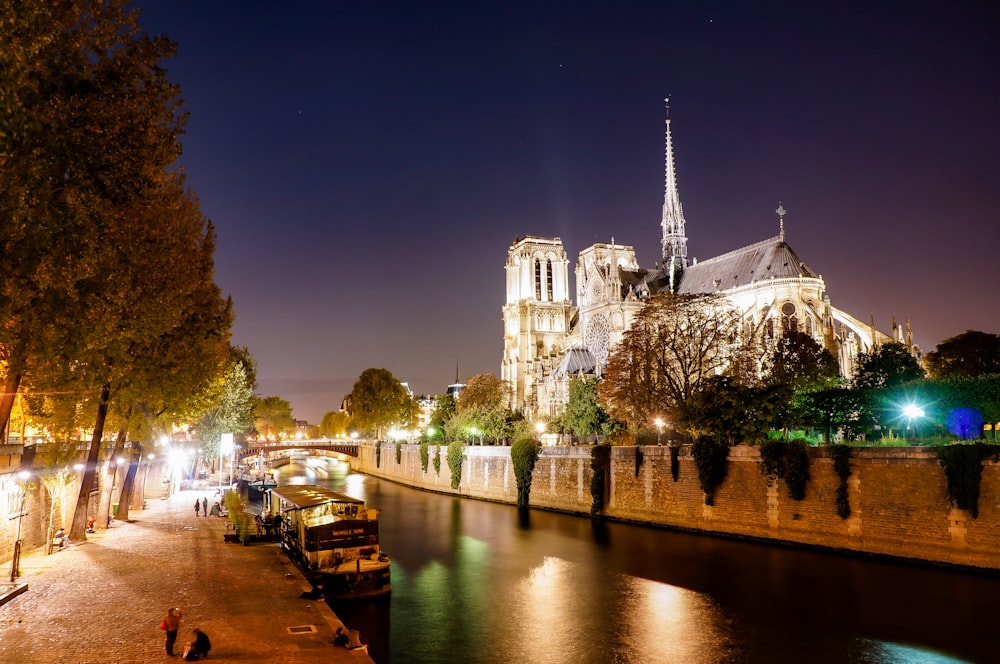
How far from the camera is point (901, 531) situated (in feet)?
83.9

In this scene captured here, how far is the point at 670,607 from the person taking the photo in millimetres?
21750

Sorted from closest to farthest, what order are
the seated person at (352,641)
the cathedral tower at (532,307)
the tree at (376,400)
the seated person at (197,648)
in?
the seated person at (197,648)
the seated person at (352,641)
the cathedral tower at (532,307)
the tree at (376,400)

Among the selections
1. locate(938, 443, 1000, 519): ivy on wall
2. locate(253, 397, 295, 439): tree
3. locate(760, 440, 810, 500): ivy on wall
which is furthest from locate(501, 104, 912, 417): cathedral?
locate(253, 397, 295, 439): tree

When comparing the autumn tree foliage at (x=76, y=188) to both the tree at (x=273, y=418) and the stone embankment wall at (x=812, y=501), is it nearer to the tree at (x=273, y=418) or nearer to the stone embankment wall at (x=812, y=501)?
the stone embankment wall at (x=812, y=501)

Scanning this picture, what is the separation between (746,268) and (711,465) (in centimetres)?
4101

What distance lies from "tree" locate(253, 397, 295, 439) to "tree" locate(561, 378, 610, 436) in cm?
8435

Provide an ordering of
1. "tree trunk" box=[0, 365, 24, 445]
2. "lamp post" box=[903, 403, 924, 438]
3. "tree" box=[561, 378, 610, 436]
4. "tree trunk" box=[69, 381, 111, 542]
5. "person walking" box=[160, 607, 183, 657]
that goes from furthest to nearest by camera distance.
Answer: "tree" box=[561, 378, 610, 436] < "lamp post" box=[903, 403, 924, 438] < "tree trunk" box=[69, 381, 111, 542] < "tree trunk" box=[0, 365, 24, 445] < "person walking" box=[160, 607, 183, 657]

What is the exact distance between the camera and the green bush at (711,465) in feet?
108

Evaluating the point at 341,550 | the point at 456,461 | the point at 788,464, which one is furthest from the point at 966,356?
the point at 341,550

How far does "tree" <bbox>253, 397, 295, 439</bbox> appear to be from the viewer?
13088 cm

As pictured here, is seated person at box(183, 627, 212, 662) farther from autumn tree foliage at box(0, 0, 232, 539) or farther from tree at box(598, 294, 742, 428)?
tree at box(598, 294, 742, 428)

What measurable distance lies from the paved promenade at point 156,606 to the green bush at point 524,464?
924 inches

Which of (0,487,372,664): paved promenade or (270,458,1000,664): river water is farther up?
(0,487,372,664): paved promenade

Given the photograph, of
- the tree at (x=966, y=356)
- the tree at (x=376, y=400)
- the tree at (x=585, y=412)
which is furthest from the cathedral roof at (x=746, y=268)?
the tree at (x=376, y=400)
